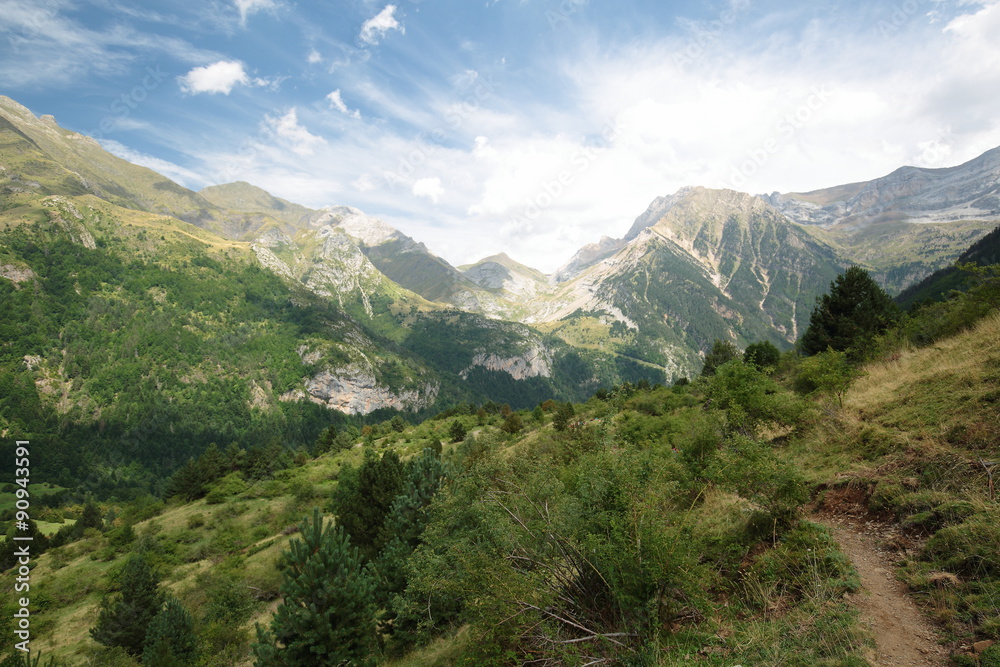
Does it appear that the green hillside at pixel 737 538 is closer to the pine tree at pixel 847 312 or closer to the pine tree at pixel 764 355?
the pine tree at pixel 847 312

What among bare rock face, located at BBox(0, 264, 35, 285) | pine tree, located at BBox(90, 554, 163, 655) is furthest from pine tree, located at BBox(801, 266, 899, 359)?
bare rock face, located at BBox(0, 264, 35, 285)

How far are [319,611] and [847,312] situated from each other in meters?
42.7

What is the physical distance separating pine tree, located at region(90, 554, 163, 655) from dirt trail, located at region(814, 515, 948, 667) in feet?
104

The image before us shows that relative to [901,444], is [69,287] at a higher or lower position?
higher

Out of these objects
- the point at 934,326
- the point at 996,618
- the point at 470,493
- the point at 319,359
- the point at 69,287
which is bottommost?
the point at 319,359

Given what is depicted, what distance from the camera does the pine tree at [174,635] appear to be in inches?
745

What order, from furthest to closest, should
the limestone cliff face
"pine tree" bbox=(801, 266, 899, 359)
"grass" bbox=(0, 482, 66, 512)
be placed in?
the limestone cliff face
"grass" bbox=(0, 482, 66, 512)
"pine tree" bbox=(801, 266, 899, 359)

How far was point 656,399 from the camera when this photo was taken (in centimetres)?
3547

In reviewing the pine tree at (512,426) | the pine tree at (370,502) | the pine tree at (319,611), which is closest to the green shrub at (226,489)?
the pine tree at (370,502)

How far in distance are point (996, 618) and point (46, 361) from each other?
797ft

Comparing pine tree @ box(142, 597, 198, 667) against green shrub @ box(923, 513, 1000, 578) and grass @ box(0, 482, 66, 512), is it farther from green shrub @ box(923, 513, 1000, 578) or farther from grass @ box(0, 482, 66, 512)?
grass @ box(0, 482, 66, 512)

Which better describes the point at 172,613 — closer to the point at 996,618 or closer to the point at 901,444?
the point at 996,618

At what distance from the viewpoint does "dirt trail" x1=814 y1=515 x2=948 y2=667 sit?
184 inches

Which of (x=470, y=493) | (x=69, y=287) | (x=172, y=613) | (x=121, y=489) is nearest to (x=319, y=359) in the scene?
(x=121, y=489)
